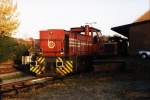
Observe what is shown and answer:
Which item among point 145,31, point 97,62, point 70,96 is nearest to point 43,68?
point 97,62

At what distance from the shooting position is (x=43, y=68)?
65.6ft

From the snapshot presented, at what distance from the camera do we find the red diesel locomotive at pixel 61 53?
65.6 feet

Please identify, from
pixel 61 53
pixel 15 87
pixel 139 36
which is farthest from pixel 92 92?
pixel 139 36

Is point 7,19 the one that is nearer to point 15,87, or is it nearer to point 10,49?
point 10,49

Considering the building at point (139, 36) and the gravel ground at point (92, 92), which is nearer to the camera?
the gravel ground at point (92, 92)

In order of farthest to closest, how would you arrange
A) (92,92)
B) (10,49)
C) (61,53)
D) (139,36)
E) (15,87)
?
(139,36) < (10,49) < (61,53) < (15,87) < (92,92)

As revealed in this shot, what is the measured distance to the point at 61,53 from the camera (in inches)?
819

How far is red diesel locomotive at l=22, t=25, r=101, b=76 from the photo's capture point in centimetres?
2000

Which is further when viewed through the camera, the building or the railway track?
the building

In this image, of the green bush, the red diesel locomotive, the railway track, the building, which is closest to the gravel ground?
the railway track

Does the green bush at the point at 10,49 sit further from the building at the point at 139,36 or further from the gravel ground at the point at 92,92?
the building at the point at 139,36

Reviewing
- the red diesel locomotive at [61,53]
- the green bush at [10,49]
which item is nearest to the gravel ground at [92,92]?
the red diesel locomotive at [61,53]

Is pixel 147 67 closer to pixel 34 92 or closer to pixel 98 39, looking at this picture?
pixel 98 39

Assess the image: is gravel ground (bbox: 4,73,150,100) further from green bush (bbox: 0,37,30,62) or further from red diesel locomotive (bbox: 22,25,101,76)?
green bush (bbox: 0,37,30,62)
